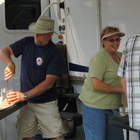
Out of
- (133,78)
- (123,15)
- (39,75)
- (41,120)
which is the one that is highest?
(123,15)

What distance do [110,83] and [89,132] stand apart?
0.56 m

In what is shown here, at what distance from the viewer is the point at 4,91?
3311mm

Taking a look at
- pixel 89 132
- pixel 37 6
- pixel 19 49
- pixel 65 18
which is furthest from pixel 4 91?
pixel 37 6

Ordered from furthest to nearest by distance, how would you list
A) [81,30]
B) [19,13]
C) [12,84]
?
[19,13]
[12,84]
[81,30]

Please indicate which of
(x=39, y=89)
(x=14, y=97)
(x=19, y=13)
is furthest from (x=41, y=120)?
(x=19, y=13)

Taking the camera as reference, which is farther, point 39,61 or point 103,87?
point 39,61

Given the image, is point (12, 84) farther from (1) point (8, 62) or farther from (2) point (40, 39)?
(2) point (40, 39)

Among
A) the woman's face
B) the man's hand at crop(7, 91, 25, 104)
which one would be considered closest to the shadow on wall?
the man's hand at crop(7, 91, 25, 104)

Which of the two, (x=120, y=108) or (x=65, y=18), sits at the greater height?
(x=65, y=18)

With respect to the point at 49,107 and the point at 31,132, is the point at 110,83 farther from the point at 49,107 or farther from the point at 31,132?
the point at 31,132

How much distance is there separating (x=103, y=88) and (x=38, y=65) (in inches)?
38.8

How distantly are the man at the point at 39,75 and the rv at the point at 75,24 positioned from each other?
0.58 metres

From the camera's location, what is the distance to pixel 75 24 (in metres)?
4.18

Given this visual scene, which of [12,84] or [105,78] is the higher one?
[105,78]
